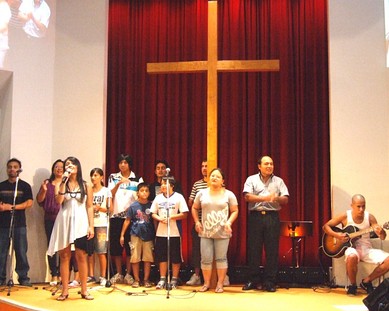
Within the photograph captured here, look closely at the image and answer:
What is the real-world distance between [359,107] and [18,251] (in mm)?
4752

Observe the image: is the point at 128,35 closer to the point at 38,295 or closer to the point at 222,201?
the point at 222,201

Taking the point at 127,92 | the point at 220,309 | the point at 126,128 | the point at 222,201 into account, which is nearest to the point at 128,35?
the point at 127,92

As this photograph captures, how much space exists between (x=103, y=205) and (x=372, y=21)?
426cm

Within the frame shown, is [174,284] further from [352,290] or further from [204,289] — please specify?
[352,290]

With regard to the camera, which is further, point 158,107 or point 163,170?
point 158,107

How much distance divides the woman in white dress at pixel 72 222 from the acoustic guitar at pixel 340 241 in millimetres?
2848

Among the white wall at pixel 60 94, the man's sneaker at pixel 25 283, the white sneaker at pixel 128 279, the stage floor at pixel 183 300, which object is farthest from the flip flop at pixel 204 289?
the white wall at pixel 60 94

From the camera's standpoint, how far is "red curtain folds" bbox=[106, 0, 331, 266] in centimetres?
746

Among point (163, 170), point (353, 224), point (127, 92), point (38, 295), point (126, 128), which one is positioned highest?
point (127, 92)

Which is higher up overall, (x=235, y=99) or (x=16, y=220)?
(x=235, y=99)

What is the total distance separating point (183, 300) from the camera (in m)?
5.36

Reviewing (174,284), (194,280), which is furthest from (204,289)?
(194,280)

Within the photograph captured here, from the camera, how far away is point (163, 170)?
674 cm

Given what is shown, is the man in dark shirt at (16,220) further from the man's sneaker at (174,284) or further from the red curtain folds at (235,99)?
the man's sneaker at (174,284)
